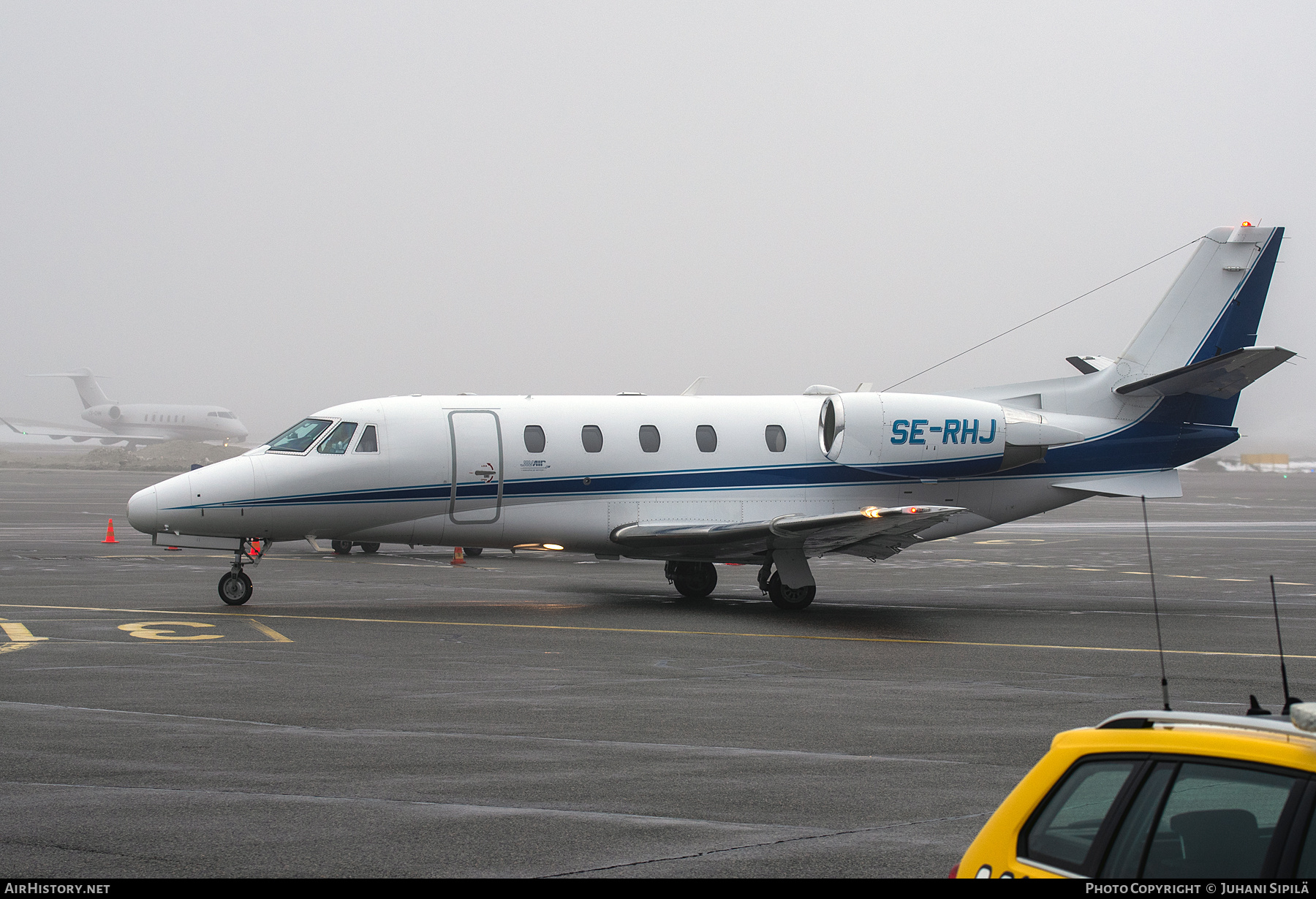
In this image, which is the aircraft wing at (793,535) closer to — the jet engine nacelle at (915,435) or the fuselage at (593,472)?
the fuselage at (593,472)

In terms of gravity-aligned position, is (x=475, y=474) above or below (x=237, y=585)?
above

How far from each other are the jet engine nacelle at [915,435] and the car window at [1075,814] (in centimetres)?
1676

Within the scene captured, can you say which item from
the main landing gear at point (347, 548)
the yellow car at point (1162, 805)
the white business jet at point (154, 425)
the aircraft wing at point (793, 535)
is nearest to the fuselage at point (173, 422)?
the white business jet at point (154, 425)

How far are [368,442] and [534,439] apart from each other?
8.53 ft

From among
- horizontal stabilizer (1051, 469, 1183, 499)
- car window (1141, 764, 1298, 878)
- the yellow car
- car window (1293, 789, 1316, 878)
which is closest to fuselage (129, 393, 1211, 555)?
horizontal stabilizer (1051, 469, 1183, 499)

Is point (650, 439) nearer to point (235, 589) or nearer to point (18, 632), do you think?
point (235, 589)

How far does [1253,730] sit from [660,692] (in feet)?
27.9

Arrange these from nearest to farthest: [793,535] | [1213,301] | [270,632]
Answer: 1. [270,632]
2. [793,535]
3. [1213,301]

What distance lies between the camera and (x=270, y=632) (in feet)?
52.3

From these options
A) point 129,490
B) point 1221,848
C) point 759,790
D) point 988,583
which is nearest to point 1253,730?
point 1221,848

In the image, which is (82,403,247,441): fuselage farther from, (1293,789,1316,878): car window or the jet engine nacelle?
(1293,789,1316,878): car window

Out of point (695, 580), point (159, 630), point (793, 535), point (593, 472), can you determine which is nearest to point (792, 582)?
point (793, 535)

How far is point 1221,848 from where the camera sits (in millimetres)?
3803
